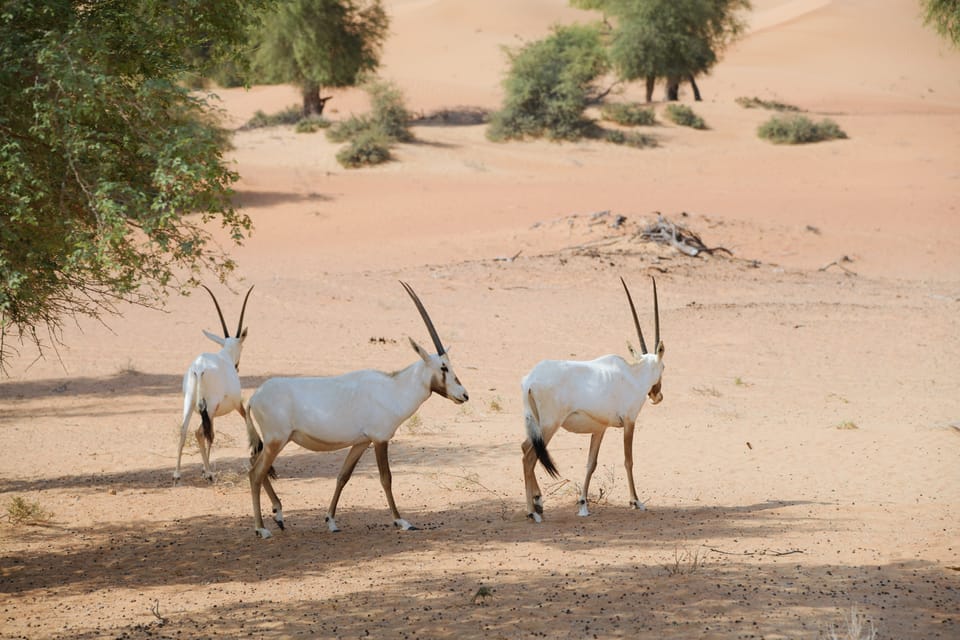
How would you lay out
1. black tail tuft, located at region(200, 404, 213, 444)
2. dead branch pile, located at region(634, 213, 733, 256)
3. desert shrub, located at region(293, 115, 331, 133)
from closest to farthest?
black tail tuft, located at region(200, 404, 213, 444)
dead branch pile, located at region(634, 213, 733, 256)
desert shrub, located at region(293, 115, 331, 133)

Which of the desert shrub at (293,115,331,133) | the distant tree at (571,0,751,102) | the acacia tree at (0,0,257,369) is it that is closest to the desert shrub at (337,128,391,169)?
the desert shrub at (293,115,331,133)

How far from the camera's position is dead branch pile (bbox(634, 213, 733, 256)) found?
87.4 feet

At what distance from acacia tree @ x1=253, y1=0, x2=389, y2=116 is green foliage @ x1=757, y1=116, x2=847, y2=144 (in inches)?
710

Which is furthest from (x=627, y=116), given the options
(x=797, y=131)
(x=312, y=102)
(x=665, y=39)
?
(x=312, y=102)

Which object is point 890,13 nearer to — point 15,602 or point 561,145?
point 561,145

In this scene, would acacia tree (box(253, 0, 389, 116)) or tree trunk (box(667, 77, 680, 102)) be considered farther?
tree trunk (box(667, 77, 680, 102))

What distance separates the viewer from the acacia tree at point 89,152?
6523 mm

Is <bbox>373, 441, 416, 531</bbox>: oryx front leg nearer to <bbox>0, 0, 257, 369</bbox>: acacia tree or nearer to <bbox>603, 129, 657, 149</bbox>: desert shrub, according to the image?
<bbox>0, 0, 257, 369</bbox>: acacia tree

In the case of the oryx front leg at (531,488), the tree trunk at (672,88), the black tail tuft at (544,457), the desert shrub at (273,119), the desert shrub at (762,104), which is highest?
the tree trunk at (672,88)

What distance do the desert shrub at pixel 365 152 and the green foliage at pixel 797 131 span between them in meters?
17.0

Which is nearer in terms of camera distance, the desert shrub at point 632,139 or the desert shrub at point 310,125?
the desert shrub at point 632,139

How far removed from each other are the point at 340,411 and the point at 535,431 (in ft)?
5.56

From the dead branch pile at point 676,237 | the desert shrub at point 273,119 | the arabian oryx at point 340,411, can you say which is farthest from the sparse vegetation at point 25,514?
the desert shrub at point 273,119

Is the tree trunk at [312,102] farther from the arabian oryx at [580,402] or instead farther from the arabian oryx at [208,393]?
the arabian oryx at [580,402]
